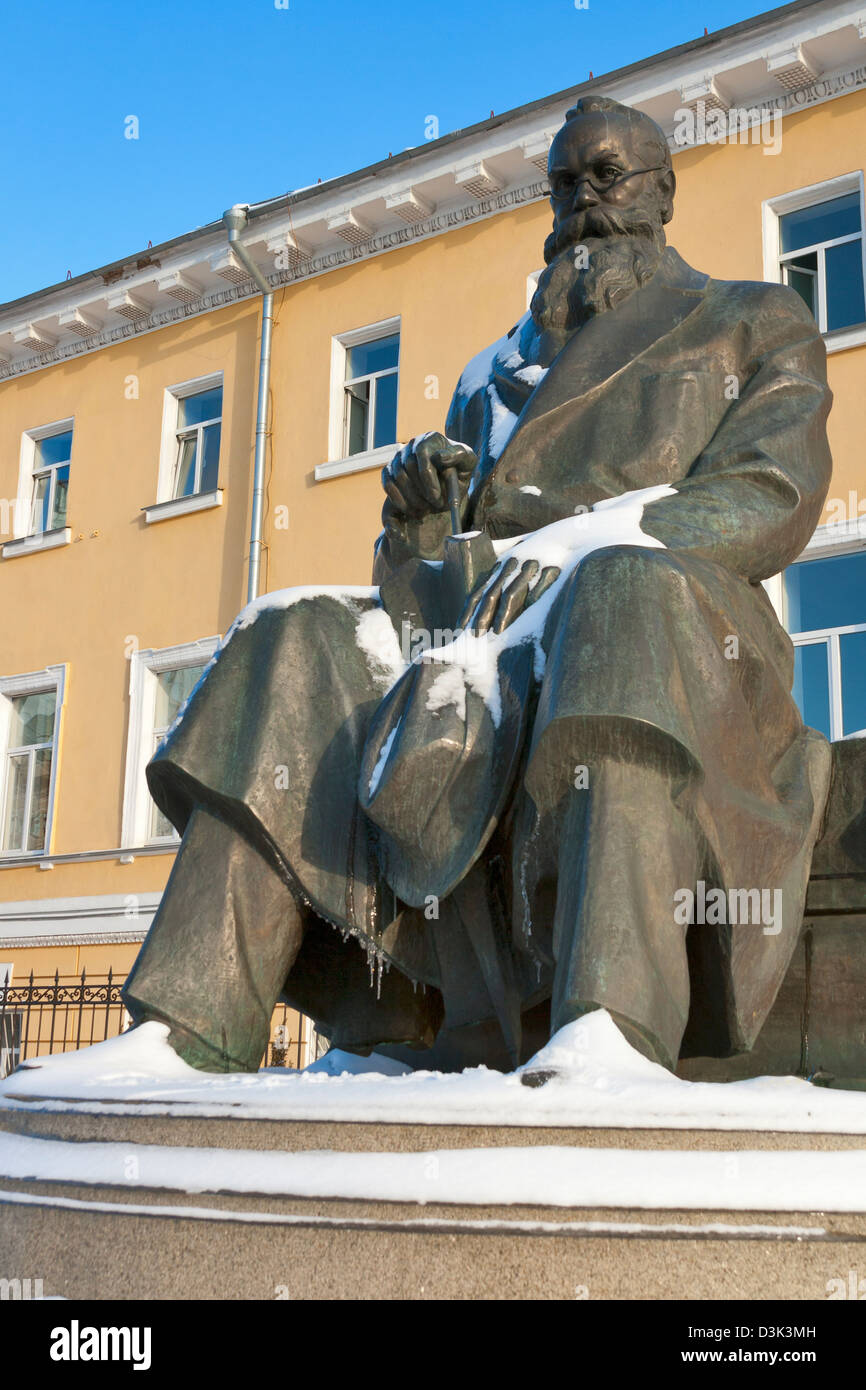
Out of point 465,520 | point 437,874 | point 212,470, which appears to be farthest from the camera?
point 212,470

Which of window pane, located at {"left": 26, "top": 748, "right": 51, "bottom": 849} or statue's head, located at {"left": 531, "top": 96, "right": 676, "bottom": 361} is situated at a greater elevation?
window pane, located at {"left": 26, "top": 748, "right": 51, "bottom": 849}

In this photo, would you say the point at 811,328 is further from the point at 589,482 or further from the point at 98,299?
the point at 98,299

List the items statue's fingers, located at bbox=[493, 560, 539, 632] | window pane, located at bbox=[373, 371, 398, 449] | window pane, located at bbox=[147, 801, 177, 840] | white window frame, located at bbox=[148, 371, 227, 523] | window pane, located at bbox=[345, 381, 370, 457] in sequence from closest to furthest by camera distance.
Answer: statue's fingers, located at bbox=[493, 560, 539, 632] → window pane, located at bbox=[373, 371, 398, 449] → window pane, located at bbox=[147, 801, 177, 840] → window pane, located at bbox=[345, 381, 370, 457] → white window frame, located at bbox=[148, 371, 227, 523]

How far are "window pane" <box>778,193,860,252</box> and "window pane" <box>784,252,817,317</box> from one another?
0.34 feet

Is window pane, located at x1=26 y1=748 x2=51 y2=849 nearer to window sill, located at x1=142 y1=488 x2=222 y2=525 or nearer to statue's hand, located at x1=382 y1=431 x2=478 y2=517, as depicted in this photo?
window sill, located at x1=142 y1=488 x2=222 y2=525

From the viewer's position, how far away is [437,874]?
257cm

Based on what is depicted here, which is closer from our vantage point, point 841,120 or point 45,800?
point 841,120

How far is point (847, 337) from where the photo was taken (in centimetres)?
1127

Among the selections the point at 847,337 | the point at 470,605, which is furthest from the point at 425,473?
the point at 847,337

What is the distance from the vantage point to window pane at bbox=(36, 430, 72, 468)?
17047mm

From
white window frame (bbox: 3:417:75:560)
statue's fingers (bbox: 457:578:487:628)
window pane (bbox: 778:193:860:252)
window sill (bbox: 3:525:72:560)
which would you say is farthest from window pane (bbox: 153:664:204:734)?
statue's fingers (bbox: 457:578:487:628)

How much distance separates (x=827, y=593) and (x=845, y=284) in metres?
2.36

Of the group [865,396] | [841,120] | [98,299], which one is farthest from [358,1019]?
[98,299]
